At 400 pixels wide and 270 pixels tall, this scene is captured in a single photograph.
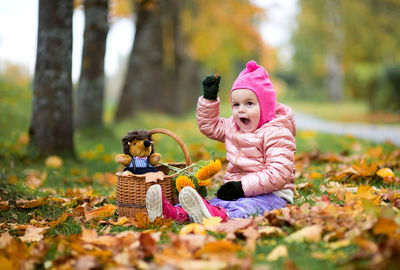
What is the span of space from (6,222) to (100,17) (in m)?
5.24

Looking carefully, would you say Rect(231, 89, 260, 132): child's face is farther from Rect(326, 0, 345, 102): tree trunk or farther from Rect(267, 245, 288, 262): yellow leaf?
Rect(326, 0, 345, 102): tree trunk

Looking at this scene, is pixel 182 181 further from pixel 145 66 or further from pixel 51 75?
pixel 145 66

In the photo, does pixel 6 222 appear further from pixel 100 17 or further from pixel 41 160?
pixel 100 17

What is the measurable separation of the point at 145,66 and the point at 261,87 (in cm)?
916

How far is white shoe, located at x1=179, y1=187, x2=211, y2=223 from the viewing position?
2.54 m

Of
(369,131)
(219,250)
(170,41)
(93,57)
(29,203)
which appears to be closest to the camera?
(219,250)

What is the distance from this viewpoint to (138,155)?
10.0 feet

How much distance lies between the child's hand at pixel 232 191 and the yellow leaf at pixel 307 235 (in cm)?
74

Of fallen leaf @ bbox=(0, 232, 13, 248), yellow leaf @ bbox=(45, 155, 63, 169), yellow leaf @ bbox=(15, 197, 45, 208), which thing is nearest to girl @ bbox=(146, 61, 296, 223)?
fallen leaf @ bbox=(0, 232, 13, 248)

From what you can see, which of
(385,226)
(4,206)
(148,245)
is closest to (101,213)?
(4,206)

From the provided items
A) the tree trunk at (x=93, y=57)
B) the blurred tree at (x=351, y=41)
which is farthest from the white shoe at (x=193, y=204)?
the blurred tree at (x=351, y=41)

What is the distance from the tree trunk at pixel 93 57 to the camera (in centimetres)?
729

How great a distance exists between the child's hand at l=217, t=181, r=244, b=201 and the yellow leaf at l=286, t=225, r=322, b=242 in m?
0.74

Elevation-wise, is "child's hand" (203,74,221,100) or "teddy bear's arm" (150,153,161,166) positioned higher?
"child's hand" (203,74,221,100)
